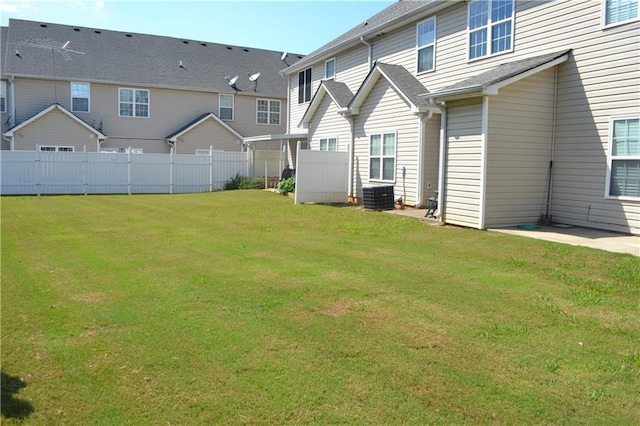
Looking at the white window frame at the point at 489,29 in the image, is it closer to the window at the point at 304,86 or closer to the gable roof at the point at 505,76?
the gable roof at the point at 505,76

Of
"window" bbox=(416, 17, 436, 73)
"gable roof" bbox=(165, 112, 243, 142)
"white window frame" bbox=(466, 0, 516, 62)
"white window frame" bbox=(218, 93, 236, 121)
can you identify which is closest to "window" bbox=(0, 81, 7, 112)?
"gable roof" bbox=(165, 112, 243, 142)

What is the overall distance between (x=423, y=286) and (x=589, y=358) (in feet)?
7.97

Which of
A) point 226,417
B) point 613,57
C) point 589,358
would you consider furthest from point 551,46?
point 226,417

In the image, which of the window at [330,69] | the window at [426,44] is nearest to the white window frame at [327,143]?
the window at [330,69]

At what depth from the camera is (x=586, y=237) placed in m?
10.4

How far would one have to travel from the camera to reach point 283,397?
3.61m

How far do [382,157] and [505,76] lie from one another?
630 cm

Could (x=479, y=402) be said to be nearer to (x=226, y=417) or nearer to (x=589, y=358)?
(x=589, y=358)

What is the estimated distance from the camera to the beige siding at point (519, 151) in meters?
11.6

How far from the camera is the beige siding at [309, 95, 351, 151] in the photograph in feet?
62.9

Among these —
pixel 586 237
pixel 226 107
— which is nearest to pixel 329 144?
pixel 586 237

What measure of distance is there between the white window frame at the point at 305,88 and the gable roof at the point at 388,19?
78 cm

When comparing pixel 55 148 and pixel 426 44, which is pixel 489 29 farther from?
pixel 55 148

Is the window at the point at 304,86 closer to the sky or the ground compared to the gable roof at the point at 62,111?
closer to the sky
